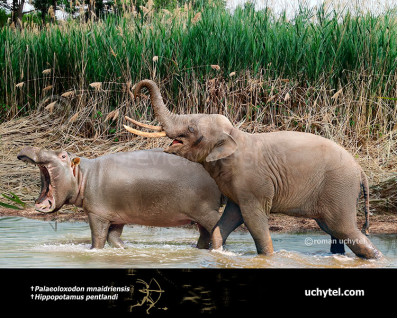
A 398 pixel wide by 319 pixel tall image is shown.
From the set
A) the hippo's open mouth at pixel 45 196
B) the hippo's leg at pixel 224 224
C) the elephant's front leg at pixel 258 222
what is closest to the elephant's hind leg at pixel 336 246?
the elephant's front leg at pixel 258 222

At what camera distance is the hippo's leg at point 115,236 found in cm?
639

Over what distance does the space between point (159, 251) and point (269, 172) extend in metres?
1.38

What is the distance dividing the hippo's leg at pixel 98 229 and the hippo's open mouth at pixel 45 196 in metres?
0.37

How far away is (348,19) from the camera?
9.41m

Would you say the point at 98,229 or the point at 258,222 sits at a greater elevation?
the point at 258,222

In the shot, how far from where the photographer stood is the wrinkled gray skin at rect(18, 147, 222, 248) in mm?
5984

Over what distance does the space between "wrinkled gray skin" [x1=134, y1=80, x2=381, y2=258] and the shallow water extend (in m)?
0.22

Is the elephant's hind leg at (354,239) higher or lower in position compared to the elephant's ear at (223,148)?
lower

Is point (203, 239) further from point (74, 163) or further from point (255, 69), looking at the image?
point (255, 69)

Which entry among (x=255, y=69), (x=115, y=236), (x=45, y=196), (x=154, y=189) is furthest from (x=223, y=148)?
(x=255, y=69)

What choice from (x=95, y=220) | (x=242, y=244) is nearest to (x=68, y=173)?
(x=95, y=220)

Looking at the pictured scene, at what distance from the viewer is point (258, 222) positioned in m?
5.52

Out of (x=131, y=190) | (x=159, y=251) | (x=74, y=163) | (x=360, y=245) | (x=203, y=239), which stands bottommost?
(x=159, y=251)

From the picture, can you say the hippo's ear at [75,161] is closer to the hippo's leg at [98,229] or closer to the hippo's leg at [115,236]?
the hippo's leg at [98,229]
